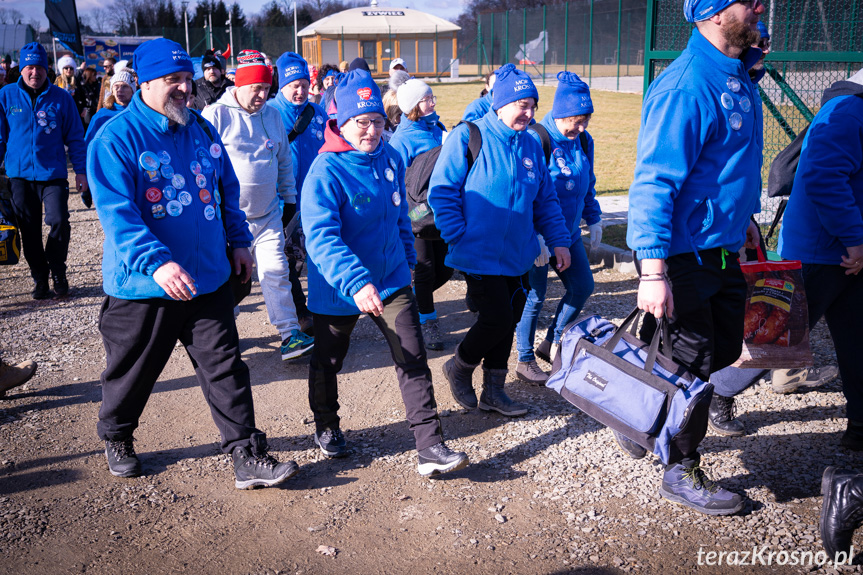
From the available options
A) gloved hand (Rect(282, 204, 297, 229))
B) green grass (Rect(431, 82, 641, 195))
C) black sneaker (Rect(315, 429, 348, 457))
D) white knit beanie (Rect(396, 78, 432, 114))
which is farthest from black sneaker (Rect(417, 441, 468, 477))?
green grass (Rect(431, 82, 641, 195))

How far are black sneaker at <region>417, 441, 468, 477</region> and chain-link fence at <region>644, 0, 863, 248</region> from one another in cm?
519

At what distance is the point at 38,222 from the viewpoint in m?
6.96

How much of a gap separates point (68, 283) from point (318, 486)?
16.1 feet

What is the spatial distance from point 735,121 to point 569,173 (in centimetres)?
194

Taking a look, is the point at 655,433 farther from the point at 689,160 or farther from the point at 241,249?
the point at 241,249

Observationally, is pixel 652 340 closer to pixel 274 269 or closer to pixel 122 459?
pixel 122 459

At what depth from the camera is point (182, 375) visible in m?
5.10

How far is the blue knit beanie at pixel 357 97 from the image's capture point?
135 inches

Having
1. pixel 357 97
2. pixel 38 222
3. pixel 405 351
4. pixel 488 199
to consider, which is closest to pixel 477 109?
pixel 488 199

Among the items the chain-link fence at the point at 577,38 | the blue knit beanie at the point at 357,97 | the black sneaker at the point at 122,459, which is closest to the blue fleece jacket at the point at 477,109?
the blue knit beanie at the point at 357,97

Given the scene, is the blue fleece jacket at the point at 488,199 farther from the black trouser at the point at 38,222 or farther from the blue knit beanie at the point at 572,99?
the black trouser at the point at 38,222

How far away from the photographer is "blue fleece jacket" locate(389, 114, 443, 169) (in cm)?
573

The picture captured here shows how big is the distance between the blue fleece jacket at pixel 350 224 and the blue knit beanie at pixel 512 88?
0.69 metres

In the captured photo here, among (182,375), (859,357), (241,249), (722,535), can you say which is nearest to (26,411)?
(182,375)
